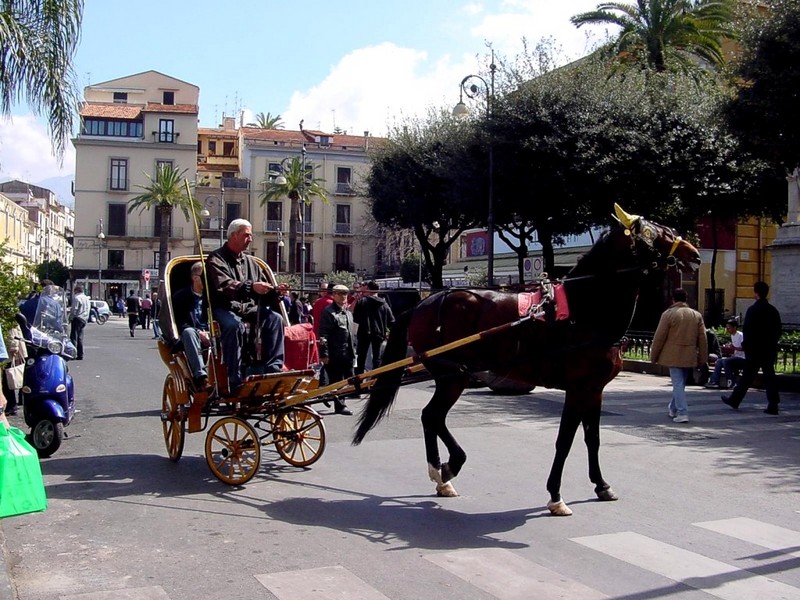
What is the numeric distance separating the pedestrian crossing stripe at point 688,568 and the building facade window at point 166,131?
73741 mm

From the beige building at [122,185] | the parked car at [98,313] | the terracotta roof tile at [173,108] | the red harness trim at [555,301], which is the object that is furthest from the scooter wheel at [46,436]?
the terracotta roof tile at [173,108]

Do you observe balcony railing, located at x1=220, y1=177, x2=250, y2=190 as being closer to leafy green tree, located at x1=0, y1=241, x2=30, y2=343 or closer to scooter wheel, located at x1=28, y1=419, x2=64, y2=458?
leafy green tree, located at x1=0, y1=241, x2=30, y2=343

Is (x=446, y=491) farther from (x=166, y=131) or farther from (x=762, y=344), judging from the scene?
(x=166, y=131)

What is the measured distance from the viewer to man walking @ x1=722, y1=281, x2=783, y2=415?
45.0 ft

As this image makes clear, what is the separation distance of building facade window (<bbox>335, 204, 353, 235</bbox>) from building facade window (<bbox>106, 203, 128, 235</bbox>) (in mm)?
18156

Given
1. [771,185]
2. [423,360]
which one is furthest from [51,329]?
[771,185]

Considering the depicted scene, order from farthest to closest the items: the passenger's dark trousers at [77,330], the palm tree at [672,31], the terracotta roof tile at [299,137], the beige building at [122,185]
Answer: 1. the terracotta roof tile at [299,137]
2. the beige building at [122,185]
3. the palm tree at [672,31]
4. the passenger's dark trousers at [77,330]

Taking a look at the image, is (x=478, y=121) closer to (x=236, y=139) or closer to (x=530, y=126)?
(x=530, y=126)

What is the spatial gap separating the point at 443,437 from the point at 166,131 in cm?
7242

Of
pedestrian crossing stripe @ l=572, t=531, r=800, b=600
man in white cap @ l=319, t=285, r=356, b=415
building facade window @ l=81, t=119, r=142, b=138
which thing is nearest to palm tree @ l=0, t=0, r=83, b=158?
man in white cap @ l=319, t=285, r=356, b=415

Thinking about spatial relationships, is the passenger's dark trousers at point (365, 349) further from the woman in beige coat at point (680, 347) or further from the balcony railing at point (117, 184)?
the balcony railing at point (117, 184)

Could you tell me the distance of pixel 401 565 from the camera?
578cm

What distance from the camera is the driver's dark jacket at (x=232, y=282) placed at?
8.05 meters

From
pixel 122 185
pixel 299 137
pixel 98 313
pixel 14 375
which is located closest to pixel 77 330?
pixel 14 375
